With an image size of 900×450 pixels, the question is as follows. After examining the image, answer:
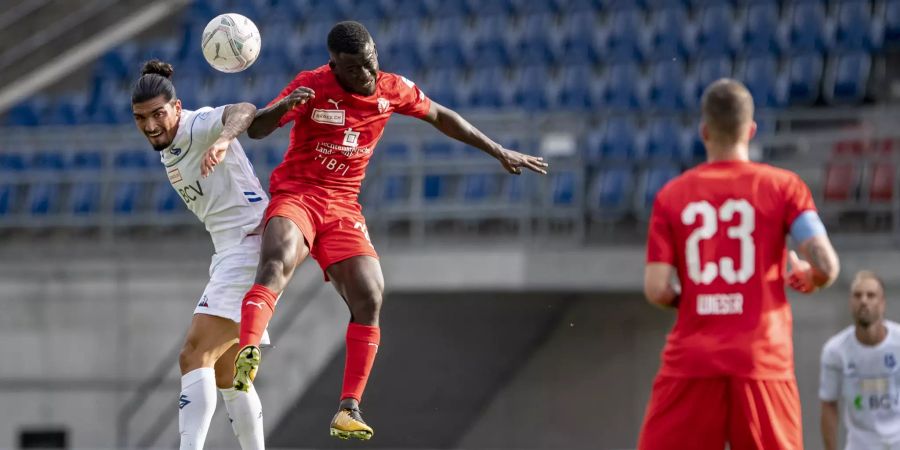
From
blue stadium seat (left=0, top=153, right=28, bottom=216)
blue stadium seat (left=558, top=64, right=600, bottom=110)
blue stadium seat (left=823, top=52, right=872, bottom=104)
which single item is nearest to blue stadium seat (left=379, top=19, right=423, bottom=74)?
blue stadium seat (left=558, top=64, right=600, bottom=110)

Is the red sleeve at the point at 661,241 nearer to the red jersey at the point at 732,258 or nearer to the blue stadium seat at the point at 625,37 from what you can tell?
the red jersey at the point at 732,258

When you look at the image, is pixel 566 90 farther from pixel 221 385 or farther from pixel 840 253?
pixel 221 385

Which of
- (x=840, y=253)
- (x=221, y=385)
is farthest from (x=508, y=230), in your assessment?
(x=221, y=385)

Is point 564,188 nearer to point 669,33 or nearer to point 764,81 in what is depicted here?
point 764,81

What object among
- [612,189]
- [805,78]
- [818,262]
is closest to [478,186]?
[612,189]

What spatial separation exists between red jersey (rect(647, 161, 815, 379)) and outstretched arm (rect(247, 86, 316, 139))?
7.67 ft

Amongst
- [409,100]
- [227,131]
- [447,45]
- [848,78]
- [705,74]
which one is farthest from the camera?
[447,45]

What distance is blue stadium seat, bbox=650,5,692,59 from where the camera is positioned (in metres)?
15.3

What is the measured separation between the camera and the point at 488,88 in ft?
51.8

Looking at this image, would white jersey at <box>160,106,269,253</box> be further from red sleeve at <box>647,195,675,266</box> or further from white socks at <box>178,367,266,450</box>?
red sleeve at <box>647,195,675,266</box>

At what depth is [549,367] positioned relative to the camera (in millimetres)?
13156

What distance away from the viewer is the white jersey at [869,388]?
8.80 metres

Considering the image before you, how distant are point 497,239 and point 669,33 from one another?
4155 millimetres

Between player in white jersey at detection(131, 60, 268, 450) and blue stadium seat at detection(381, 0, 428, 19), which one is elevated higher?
blue stadium seat at detection(381, 0, 428, 19)
